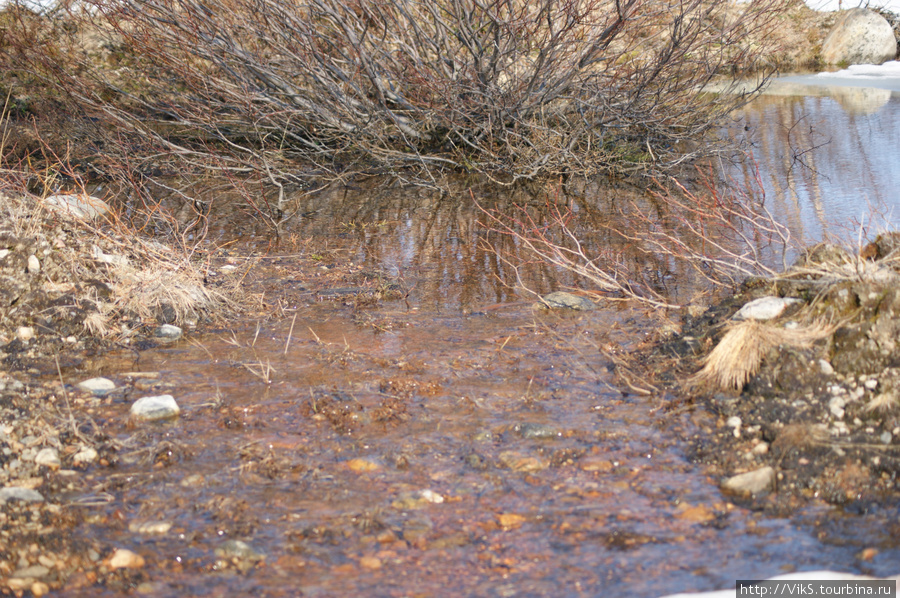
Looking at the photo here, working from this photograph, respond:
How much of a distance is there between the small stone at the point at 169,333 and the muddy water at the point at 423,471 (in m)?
0.08

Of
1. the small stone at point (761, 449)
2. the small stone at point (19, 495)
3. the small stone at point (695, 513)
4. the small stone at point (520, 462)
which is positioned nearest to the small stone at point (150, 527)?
the small stone at point (19, 495)

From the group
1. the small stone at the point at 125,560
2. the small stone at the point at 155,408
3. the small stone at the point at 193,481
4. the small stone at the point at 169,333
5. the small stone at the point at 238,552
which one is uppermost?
the small stone at the point at 169,333

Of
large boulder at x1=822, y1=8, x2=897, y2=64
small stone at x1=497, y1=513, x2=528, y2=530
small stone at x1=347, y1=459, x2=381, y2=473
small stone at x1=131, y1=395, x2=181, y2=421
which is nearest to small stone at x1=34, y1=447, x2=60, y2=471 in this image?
small stone at x1=131, y1=395, x2=181, y2=421

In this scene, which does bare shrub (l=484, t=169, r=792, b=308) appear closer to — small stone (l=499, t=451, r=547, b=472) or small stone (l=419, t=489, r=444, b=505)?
small stone (l=499, t=451, r=547, b=472)

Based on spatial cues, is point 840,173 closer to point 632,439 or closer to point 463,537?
point 632,439

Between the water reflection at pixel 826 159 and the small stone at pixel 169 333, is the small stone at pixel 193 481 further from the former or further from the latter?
the water reflection at pixel 826 159

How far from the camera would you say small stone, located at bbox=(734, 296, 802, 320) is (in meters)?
3.24

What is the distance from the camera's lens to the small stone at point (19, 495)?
237cm

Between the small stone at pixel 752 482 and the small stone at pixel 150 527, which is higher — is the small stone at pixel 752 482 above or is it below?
above

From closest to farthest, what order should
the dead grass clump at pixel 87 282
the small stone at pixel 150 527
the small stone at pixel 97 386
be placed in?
the small stone at pixel 150 527, the small stone at pixel 97 386, the dead grass clump at pixel 87 282

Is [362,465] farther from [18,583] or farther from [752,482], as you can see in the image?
[752,482]

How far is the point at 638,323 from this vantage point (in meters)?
3.91

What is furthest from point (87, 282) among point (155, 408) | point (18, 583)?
point (18, 583)

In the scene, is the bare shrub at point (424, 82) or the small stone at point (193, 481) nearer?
the small stone at point (193, 481)
